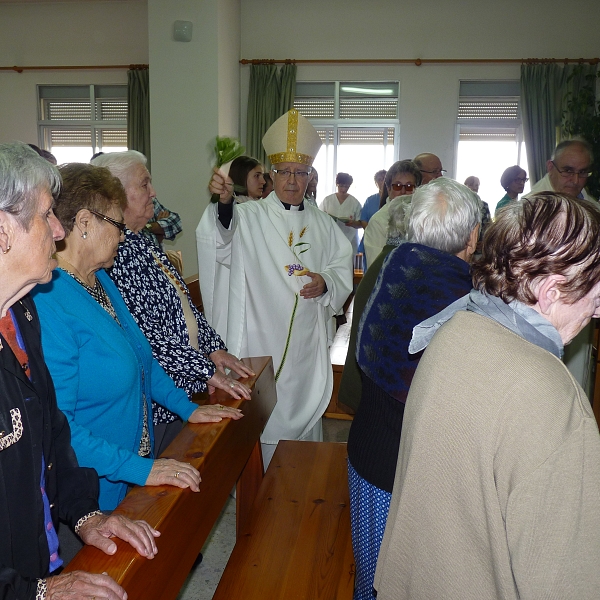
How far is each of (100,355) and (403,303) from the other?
0.75m

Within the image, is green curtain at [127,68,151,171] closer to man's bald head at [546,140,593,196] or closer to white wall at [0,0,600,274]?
white wall at [0,0,600,274]

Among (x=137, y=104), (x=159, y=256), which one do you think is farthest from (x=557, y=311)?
(x=137, y=104)

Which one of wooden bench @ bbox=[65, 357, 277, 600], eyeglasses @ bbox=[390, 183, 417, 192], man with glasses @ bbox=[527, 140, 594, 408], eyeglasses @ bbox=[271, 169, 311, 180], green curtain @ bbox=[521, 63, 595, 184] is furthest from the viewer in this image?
green curtain @ bbox=[521, 63, 595, 184]

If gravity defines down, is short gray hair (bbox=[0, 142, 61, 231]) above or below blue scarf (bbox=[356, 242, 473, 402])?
above

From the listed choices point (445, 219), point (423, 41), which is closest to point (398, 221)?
point (445, 219)

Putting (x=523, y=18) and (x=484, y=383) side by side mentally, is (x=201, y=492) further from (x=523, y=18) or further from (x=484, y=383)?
(x=523, y=18)

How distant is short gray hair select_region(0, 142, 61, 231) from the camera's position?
3.45 feet

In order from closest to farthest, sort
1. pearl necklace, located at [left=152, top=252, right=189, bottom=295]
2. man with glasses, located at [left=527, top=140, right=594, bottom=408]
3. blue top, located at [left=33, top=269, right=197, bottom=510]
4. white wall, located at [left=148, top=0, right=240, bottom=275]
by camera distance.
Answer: blue top, located at [left=33, top=269, right=197, bottom=510]
pearl necklace, located at [left=152, top=252, right=189, bottom=295]
man with glasses, located at [left=527, top=140, right=594, bottom=408]
white wall, located at [left=148, top=0, right=240, bottom=275]

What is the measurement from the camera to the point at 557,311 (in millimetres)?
1006

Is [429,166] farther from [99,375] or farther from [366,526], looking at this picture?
[99,375]

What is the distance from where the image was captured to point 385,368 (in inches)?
59.5

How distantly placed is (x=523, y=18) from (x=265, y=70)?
3.48 m

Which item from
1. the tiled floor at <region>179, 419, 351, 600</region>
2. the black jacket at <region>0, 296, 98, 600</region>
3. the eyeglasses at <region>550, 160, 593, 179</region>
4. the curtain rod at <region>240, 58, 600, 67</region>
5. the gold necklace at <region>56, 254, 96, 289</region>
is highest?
the curtain rod at <region>240, 58, 600, 67</region>

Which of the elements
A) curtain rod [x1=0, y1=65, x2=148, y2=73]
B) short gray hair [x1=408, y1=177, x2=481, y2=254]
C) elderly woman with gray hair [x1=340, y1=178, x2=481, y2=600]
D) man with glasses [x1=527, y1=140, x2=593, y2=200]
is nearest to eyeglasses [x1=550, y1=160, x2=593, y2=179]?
man with glasses [x1=527, y1=140, x2=593, y2=200]
